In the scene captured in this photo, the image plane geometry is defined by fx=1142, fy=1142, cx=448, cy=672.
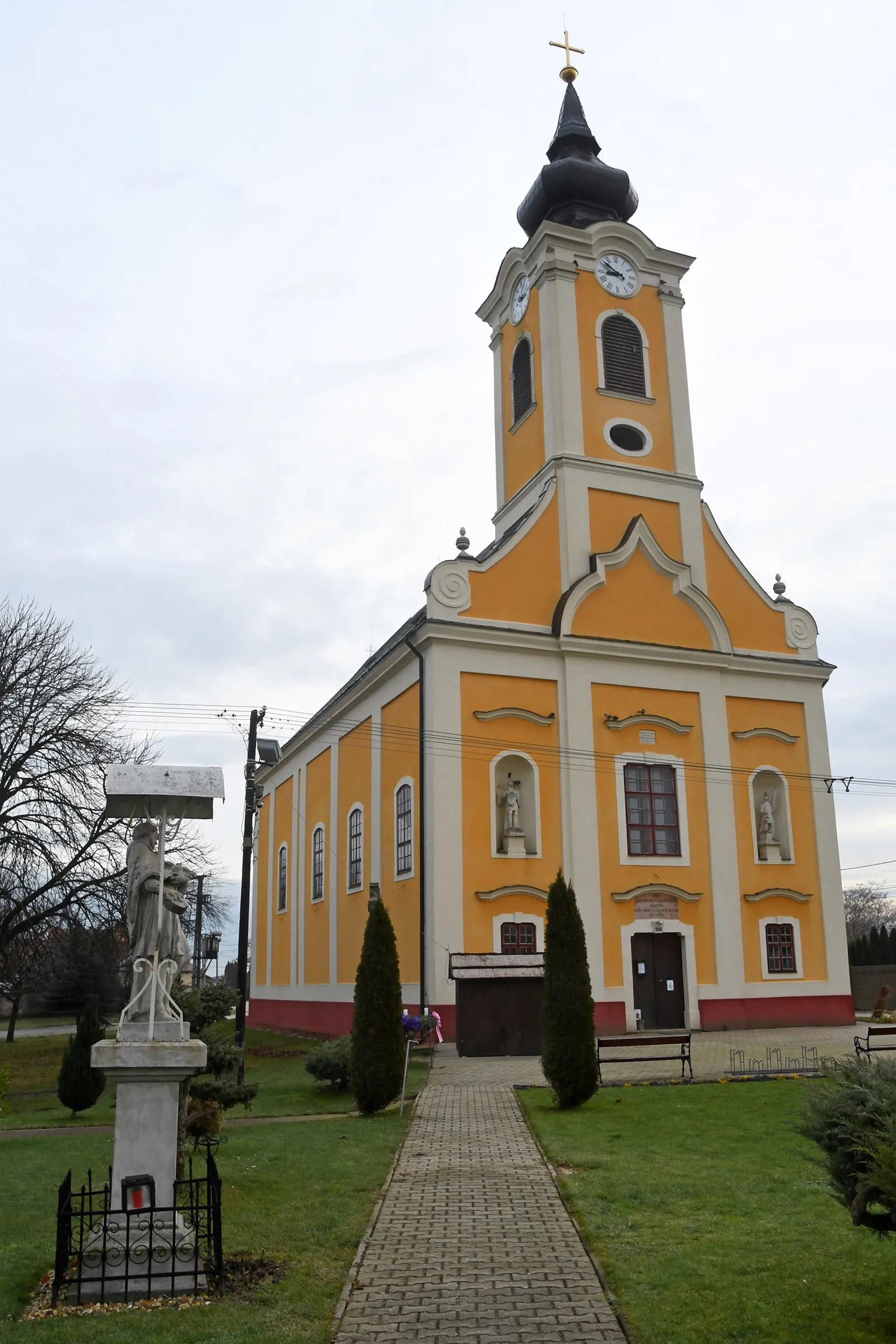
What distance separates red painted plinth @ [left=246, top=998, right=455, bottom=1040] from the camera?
76.0 ft

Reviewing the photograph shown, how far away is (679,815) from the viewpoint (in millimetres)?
26719

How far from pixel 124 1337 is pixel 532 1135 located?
7.19m

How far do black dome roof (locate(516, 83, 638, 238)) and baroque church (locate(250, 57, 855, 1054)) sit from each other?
0.07 metres

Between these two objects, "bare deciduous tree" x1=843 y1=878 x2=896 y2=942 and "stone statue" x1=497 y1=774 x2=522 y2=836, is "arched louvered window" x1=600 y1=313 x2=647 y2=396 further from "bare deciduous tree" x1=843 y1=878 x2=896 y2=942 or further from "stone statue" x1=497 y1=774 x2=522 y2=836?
"bare deciduous tree" x1=843 y1=878 x2=896 y2=942

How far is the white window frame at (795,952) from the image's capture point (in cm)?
2683

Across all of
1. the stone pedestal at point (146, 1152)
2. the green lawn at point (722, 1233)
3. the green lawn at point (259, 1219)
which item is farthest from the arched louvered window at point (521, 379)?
the stone pedestal at point (146, 1152)

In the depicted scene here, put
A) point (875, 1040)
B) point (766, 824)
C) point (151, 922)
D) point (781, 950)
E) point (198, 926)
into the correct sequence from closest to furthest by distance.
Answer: point (151, 922), point (875, 1040), point (781, 950), point (766, 824), point (198, 926)

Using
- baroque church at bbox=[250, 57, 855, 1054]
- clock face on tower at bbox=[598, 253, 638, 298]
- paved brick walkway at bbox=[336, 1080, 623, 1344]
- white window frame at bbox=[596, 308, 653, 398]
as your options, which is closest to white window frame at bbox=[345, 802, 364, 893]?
baroque church at bbox=[250, 57, 855, 1054]

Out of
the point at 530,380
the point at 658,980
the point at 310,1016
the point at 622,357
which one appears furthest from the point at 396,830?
the point at 622,357

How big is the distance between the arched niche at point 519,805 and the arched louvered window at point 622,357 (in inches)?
413

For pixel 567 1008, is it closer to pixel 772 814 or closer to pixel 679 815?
pixel 679 815

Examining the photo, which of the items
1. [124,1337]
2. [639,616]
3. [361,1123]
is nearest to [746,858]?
[639,616]

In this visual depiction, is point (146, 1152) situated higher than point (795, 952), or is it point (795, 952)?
point (795, 952)

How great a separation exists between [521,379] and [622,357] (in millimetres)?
2843
